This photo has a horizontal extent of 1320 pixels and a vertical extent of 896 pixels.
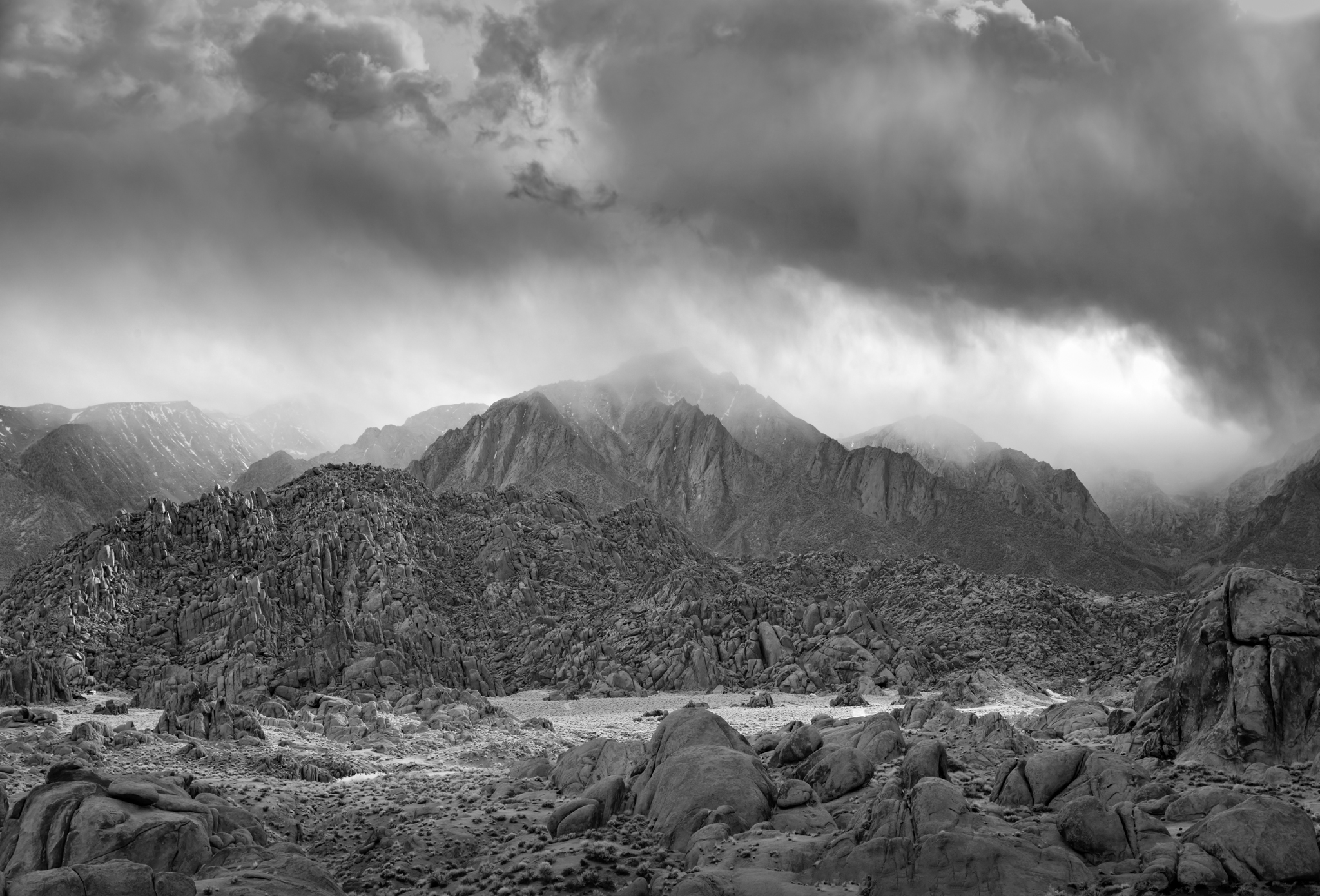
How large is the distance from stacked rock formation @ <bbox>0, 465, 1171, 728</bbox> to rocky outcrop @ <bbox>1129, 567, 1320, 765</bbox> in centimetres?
4797

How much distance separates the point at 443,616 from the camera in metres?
115

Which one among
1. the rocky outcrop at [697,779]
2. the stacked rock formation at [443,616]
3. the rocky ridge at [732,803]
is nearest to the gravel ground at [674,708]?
the stacked rock formation at [443,616]

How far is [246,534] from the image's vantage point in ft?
366

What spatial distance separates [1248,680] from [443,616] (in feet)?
304

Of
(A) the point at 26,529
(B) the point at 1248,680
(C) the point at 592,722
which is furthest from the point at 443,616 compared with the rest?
(A) the point at 26,529

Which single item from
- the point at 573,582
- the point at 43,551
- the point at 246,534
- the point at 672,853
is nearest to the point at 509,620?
the point at 573,582

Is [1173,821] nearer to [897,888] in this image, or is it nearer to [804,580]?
[897,888]

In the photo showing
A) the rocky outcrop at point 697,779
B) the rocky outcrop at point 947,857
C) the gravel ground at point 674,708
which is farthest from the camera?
the gravel ground at point 674,708

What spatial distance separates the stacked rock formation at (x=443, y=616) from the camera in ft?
290

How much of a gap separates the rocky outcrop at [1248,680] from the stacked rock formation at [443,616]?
4797cm

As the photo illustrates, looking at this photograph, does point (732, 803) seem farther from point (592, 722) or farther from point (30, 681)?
point (30, 681)

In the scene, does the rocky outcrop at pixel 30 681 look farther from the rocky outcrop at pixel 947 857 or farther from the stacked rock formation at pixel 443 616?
Result: the rocky outcrop at pixel 947 857

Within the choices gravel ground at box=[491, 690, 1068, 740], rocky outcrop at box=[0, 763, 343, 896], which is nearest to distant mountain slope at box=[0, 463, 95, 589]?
gravel ground at box=[491, 690, 1068, 740]

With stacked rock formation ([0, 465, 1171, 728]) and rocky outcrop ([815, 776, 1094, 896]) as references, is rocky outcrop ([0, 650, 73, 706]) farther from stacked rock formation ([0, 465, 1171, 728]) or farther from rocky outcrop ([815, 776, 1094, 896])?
rocky outcrop ([815, 776, 1094, 896])
